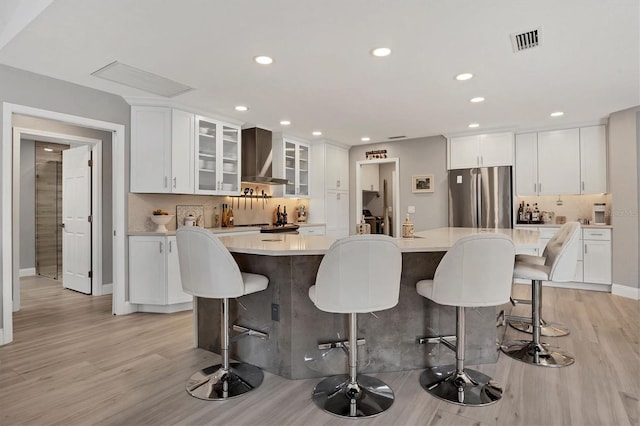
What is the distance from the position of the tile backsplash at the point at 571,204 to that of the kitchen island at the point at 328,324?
153 inches

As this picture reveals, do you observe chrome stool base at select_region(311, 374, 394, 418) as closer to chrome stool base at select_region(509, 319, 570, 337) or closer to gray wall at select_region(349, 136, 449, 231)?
chrome stool base at select_region(509, 319, 570, 337)

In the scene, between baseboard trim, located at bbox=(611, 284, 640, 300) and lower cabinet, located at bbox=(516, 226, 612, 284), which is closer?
baseboard trim, located at bbox=(611, 284, 640, 300)

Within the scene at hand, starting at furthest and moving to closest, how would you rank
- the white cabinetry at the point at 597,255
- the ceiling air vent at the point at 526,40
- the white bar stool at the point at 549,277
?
the white cabinetry at the point at 597,255, the white bar stool at the point at 549,277, the ceiling air vent at the point at 526,40

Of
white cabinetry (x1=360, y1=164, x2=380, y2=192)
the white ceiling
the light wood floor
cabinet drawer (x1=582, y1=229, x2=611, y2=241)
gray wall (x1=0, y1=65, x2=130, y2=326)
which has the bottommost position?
the light wood floor

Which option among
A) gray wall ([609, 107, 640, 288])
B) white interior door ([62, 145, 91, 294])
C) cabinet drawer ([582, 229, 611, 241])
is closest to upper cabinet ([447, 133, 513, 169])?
gray wall ([609, 107, 640, 288])

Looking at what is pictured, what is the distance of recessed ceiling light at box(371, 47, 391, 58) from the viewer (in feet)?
9.45

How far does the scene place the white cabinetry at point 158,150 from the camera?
13.8 feet

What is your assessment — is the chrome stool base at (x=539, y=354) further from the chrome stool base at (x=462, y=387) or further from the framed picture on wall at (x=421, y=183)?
the framed picture on wall at (x=421, y=183)

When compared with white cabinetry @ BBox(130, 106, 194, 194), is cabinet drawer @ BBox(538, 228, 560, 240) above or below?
below

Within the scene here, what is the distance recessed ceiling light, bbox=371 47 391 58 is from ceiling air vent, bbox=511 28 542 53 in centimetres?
91

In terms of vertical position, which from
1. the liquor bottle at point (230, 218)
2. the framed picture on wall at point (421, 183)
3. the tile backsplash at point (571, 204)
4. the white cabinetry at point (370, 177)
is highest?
the white cabinetry at point (370, 177)

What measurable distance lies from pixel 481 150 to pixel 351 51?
382 cm

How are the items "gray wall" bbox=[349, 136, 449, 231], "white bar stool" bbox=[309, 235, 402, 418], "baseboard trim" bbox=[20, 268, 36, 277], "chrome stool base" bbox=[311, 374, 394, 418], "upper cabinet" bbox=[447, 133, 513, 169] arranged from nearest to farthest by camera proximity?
"white bar stool" bbox=[309, 235, 402, 418]
"chrome stool base" bbox=[311, 374, 394, 418]
"upper cabinet" bbox=[447, 133, 513, 169]
"baseboard trim" bbox=[20, 268, 36, 277]
"gray wall" bbox=[349, 136, 449, 231]

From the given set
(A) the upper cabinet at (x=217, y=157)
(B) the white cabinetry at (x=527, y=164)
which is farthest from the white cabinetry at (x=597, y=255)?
(A) the upper cabinet at (x=217, y=157)
